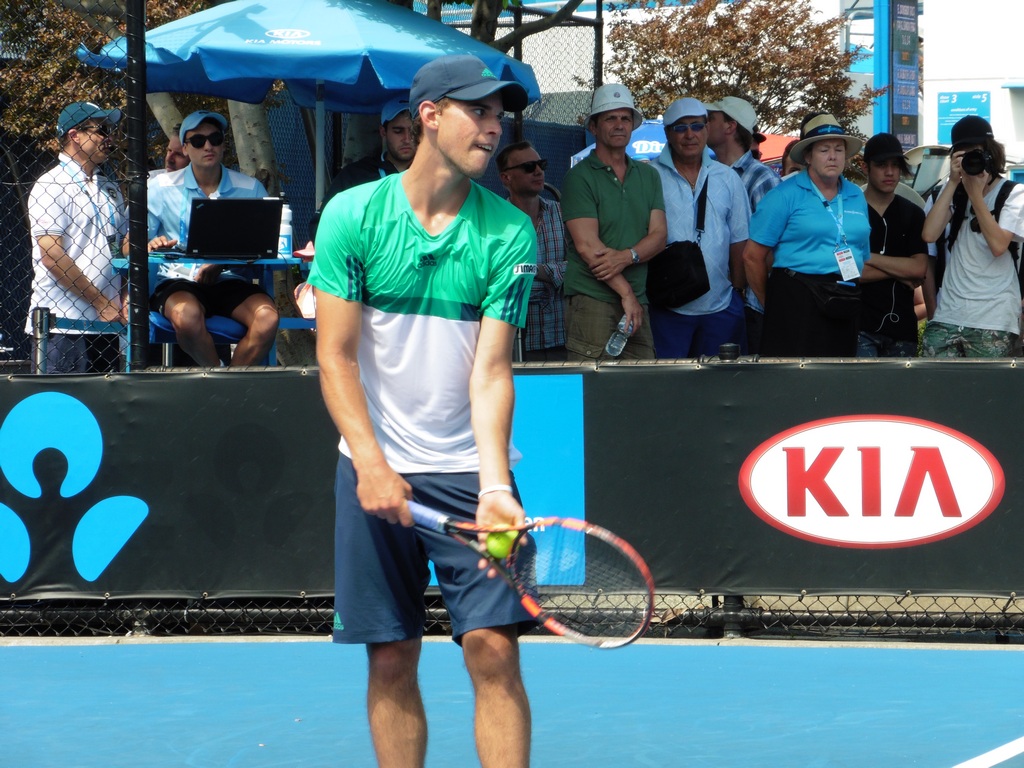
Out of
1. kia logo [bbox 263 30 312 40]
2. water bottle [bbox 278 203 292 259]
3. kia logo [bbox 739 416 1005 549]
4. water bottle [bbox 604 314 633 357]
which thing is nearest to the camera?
kia logo [bbox 739 416 1005 549]

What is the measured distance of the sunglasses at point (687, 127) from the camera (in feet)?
26.0

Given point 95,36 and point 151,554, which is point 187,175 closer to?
point 151,554

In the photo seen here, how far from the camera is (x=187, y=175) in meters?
7.73

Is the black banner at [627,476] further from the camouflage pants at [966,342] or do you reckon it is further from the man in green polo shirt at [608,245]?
the camouflage pants at [966,342]

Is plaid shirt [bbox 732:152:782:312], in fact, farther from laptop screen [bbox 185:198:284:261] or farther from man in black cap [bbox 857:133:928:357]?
laptop screen [bbox 185:198:284:261]

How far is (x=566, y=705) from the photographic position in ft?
18.5

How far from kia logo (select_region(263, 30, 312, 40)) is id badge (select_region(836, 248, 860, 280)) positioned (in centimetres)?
323

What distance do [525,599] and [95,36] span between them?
13.4 m

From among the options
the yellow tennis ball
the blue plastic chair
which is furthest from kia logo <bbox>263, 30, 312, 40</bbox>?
the yellow tennis ball

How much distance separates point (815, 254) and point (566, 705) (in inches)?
118

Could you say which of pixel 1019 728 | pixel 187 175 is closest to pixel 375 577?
pixel 1019 728

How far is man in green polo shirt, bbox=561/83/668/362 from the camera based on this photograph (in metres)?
7.60

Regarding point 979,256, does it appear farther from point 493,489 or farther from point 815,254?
point 493,489

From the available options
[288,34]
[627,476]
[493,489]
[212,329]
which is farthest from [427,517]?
[288,34]
